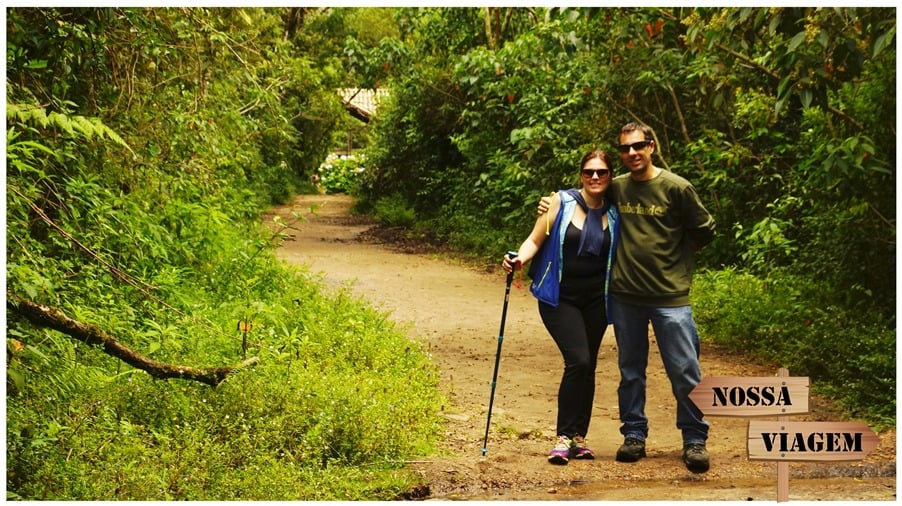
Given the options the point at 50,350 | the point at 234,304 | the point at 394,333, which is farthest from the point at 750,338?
the point at 50,350

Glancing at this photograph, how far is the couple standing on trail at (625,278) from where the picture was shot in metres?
6.13

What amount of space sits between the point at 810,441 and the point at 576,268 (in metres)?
1.83

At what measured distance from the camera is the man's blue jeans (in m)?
6.20

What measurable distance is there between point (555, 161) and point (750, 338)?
6.42 m

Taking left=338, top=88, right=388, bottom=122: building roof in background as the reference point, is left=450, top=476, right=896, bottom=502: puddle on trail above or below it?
below

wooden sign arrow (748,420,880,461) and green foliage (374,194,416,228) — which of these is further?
green foliage (374,194,416,228)

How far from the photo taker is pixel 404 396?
775 cm

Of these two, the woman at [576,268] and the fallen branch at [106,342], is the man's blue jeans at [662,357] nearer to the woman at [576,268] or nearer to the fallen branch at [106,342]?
the woman at [576,268]

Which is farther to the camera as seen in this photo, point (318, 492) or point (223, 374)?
point (223, 374)

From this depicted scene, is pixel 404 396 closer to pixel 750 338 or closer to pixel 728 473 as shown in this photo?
pixel 728 473

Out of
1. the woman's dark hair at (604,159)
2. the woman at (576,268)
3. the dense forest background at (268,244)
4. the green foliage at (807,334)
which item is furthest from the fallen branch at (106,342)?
the green foliage at (807,334)

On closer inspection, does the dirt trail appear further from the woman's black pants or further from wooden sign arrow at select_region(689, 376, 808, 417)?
wooden sign arrow at select_region(689, 376, 808, 417)

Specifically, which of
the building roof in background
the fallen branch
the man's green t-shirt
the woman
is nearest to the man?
the man's green t-shirt

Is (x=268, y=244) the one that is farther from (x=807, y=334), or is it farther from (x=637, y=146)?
(x=637, y=146)
